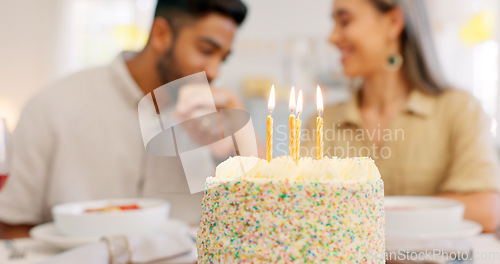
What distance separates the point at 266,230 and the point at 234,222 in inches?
1.0

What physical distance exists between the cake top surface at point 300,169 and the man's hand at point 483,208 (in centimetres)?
67

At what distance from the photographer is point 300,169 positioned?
370 mm

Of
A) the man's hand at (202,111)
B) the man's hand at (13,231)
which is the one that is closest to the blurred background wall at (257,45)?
the man's hand at (202,111)

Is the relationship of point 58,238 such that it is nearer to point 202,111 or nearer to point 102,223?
point 102,223

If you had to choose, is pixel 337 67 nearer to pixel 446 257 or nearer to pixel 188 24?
pixel 188 24

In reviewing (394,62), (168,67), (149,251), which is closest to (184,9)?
(168,67)

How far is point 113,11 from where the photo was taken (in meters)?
2.75

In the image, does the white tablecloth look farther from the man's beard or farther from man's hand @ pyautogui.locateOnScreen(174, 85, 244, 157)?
the man's beard

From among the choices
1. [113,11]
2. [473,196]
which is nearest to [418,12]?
[473,196]

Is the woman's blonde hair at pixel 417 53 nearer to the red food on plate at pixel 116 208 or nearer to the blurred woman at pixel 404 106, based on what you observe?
the blurred woman at pixel 404 106

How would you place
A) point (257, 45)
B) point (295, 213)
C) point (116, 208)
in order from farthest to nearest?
point (257, 45) → point (116, 208) → point (295, 213)

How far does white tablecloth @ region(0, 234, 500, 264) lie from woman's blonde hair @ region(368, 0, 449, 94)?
2.14 ft

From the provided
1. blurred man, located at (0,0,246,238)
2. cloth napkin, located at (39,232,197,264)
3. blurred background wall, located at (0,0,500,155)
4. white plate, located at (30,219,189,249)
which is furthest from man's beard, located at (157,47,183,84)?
cloth napkin, located at (39,232,197,264)

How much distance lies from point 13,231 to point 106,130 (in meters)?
0.35
